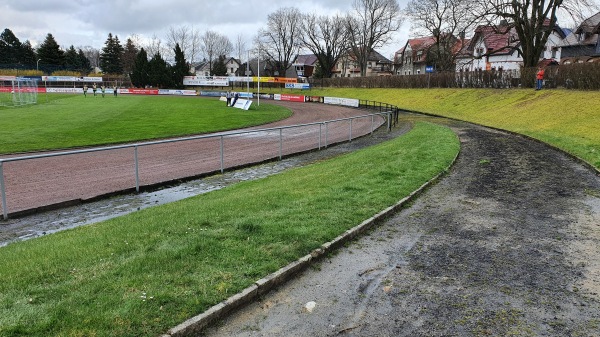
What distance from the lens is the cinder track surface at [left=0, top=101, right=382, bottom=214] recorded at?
36.2 feet

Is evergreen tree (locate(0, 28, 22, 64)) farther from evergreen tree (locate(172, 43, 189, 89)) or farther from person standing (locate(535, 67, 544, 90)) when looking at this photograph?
person standing (locate(535, 67, 544, 90))

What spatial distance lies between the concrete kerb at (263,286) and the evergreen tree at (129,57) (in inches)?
4885

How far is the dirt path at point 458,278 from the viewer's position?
4465mm

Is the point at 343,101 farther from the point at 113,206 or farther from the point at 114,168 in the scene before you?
the point at 113,206

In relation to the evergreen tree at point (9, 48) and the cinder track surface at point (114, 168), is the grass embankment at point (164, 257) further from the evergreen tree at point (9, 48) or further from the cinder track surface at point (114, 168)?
the evergreen tree at point (9, 48)

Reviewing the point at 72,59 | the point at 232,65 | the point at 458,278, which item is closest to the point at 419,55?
the point at 232,65

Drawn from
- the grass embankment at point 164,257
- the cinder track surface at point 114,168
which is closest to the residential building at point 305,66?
the cinder track surface at point 114,168

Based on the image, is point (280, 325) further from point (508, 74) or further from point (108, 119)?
point (508, 74)

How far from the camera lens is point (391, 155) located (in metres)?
15.3

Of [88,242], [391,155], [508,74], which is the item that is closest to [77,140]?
[391,155]

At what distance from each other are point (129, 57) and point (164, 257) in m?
131

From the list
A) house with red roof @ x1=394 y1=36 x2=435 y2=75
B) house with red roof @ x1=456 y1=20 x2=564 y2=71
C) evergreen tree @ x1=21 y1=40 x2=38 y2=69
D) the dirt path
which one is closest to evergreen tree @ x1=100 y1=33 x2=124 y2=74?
evergreen tree @ x1=21 y1=40 x2=38 y2=69

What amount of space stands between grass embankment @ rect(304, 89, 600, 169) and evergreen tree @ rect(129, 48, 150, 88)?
55.2 m

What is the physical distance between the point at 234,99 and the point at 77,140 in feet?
84.8
